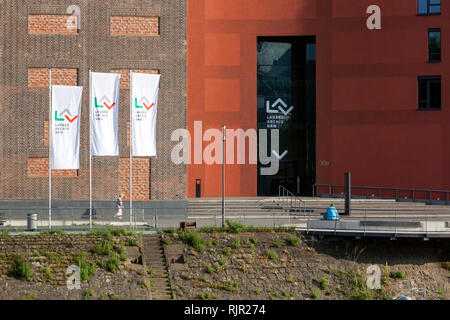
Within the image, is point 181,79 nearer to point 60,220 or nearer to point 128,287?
point 60,220

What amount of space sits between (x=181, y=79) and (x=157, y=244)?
10.8m

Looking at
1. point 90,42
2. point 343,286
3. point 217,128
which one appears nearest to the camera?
point 343,286

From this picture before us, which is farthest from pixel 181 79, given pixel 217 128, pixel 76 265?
pixel 76 265

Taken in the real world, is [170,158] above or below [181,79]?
below

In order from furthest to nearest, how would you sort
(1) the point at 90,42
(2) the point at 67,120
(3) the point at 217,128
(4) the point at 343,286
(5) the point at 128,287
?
(3) the point at 217,128 < (1) the point at 90,42 < (2) the point at 67,120 < (4) the point at 343,286 < (5) the point at 128,287

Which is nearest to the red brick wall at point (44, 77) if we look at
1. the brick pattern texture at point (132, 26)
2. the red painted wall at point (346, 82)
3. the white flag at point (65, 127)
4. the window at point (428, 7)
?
the brick pattern texture at point (132, 26)

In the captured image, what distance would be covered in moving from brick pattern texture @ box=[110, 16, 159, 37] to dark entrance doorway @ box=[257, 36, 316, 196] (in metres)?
10.4

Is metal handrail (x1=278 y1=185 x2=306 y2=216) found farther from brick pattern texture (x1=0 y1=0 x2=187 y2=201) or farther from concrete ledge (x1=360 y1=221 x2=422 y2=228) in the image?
brick pattern texture (x1=0 y1=0 x2=187 y2=201)

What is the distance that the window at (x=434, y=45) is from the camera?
4319cm

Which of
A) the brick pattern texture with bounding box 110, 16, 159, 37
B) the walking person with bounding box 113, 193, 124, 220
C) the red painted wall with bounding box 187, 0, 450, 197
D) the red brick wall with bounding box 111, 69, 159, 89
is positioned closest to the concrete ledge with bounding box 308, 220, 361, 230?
the walking person with bounding box 113, 193, 124, 220

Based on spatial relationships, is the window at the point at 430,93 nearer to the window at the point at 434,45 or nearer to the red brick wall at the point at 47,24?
the window at the point at 434,45

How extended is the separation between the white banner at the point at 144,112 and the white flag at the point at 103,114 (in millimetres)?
953

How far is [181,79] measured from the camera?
35.9 meters

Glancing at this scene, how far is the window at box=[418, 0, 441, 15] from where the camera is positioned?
142ft
